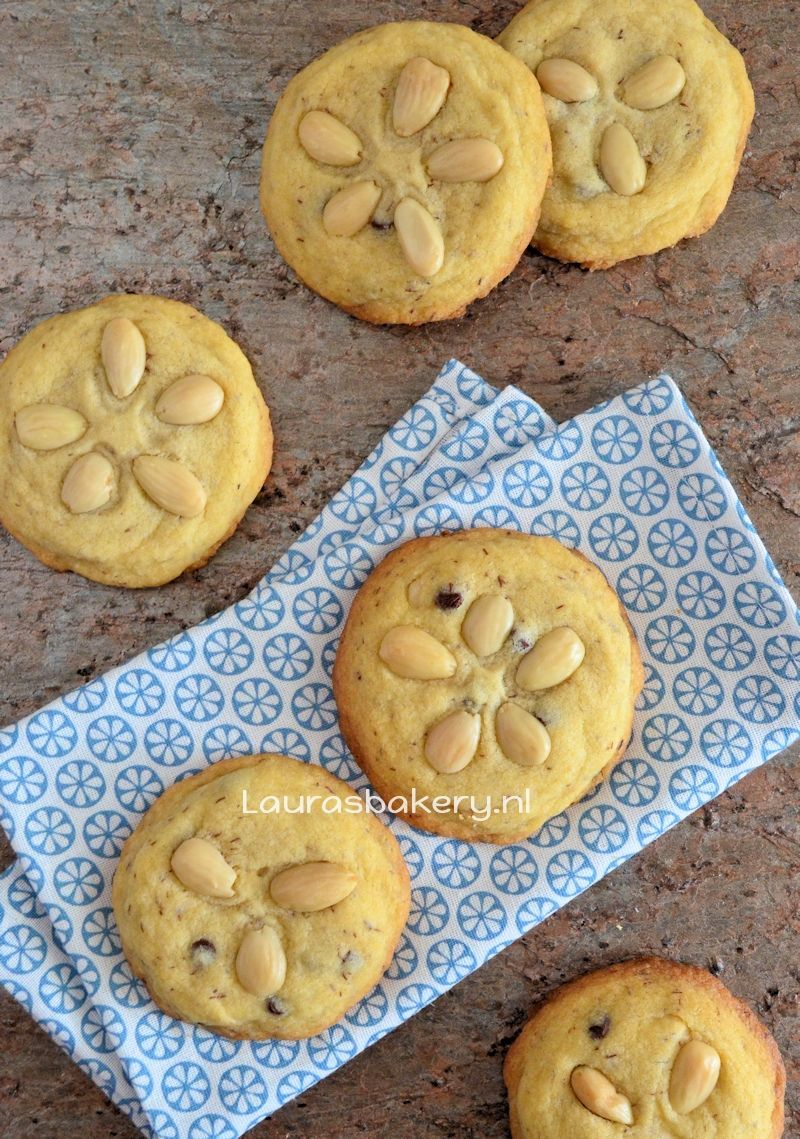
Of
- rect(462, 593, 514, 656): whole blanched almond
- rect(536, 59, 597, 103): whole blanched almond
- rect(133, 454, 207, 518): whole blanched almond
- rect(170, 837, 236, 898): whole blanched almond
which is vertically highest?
rect(536, 59, 597, 103): whole blanched almond

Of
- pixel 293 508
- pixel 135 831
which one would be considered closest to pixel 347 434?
pixel 293 508

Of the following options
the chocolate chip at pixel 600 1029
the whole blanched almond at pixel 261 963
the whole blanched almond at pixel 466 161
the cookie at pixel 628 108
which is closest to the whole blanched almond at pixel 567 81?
the cookie at pixel 628 108

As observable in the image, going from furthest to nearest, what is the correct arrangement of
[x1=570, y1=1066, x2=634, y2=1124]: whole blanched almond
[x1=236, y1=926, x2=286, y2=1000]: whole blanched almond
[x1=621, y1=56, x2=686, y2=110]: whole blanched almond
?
[x1=621, y1=56, x2=686, y2=110]: whole blanched almond → [x1=570, y1=1066, x2=634, y2=1124]: whole blanched almond → [x1=236, y1=926, x2=286, y2=1000]: whole blanched almond

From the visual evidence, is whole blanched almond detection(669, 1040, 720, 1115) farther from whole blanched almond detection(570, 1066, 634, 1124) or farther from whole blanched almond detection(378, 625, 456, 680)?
whole blanched almond detection(378, 625, 456, 680)

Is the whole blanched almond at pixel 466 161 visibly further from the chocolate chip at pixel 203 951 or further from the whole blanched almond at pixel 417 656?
the chocolate chip at pixel 203 951

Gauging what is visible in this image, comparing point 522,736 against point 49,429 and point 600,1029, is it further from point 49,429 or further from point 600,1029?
point 49,429

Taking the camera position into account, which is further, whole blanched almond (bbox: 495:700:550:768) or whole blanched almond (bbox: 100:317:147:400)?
whole blanched almond (bbox: 100:317:147:400)

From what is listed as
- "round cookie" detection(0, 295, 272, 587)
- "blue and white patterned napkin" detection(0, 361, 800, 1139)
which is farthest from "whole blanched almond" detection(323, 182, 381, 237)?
"blue and white patterned napkin" detection(0, 361, 800, 1139)
